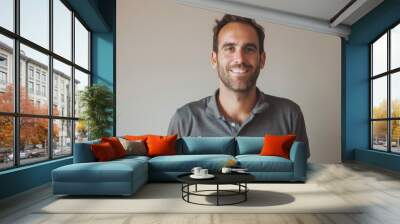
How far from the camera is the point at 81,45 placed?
8.26 meters

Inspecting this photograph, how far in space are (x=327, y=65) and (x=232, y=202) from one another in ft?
17.3

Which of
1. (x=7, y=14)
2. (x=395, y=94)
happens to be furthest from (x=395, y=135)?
(x=7, y=14)

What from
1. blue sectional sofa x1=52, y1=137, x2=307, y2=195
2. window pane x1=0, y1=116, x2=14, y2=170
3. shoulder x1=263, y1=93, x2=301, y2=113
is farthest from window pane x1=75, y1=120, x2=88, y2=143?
shoulder x1=263, y1=93, x2=301, y2=113

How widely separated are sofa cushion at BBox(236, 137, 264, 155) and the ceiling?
2810 mm

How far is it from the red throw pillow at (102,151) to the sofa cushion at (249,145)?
2421 mm

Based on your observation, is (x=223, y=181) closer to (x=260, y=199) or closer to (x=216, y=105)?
(x=260, y=199)

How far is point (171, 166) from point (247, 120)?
2620 millimetres

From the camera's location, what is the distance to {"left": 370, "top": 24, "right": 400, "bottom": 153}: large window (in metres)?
8.05

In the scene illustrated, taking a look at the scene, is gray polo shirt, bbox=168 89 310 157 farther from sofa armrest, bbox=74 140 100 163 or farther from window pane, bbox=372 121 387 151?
sofa armrest, bbox=74 140 100 163

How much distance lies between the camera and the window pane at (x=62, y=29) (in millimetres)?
6734

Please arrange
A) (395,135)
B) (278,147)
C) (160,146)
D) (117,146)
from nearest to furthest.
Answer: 1. (117,146)
2. (278,147)
3. (160,146)
4. (395,135)

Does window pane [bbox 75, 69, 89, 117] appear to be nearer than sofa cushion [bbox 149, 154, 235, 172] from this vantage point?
No

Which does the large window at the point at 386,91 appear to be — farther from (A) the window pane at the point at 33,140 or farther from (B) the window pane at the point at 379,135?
(A) the window pane at the point at 33,140

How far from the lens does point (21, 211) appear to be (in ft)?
13.8
